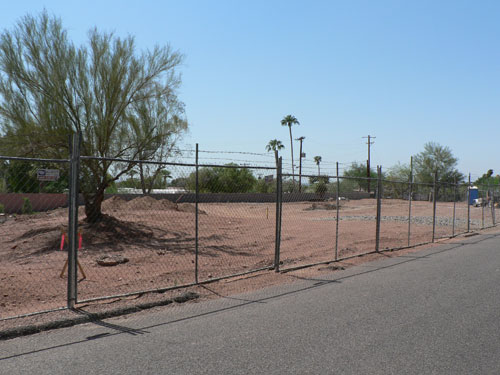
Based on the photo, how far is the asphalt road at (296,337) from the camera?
408 cm

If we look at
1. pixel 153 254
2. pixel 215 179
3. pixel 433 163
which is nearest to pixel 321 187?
pixel 215 179

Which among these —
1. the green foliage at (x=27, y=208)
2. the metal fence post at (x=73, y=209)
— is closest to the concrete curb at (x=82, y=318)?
the metal fence post at (x=73, y=209)

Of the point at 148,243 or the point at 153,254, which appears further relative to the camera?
the point at 148,243

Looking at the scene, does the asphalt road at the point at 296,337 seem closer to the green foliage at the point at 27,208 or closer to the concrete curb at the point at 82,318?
the concrete curb at the point at 82,318

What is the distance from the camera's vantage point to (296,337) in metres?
4.89

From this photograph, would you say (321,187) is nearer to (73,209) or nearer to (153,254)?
(153,254)

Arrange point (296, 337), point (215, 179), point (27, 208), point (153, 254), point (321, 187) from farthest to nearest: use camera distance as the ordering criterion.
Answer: point (321, 187) → point (27, 208) → point (215, 179) → point (153, 254) → point (296, 337)

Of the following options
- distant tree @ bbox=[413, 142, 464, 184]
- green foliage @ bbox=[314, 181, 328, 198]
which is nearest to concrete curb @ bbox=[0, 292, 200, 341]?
green foliage @ bbox=[314, 181, 328, 198]

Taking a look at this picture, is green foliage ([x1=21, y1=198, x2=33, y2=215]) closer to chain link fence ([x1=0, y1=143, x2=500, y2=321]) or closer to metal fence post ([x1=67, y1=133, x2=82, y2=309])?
chain link fence ([x1=0, y1=143, x2=500, y2=321])

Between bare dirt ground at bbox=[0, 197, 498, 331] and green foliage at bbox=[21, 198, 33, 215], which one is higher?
green foliage at bbox=[21, 198, 33, 215]

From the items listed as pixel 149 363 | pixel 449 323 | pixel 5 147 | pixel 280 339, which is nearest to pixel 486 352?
pixel 449 323

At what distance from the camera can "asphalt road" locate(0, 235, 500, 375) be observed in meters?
4.08

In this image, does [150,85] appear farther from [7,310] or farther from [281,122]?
[281,122]

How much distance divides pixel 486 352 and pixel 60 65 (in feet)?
51.3
